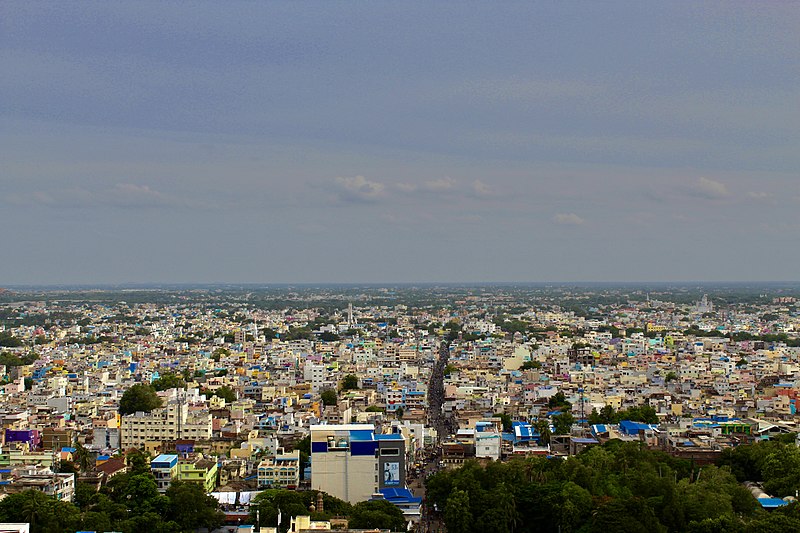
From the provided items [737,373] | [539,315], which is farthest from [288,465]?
[539,315]

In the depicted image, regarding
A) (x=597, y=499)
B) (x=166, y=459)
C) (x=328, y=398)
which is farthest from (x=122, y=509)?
(x=328, y=398)

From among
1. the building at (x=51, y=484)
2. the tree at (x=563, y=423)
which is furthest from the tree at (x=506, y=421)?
the building at (x=51, y=484)

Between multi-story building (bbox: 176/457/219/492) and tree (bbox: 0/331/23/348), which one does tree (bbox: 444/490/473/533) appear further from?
tree (bbox: 0/331/23/348)

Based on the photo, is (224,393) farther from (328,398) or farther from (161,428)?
(161,428)

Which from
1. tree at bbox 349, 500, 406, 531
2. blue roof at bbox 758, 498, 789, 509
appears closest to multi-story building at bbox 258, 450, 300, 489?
tree at bbox 349, 500, 406, 531

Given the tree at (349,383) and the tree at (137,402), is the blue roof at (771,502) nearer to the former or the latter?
the tree at (137,402)

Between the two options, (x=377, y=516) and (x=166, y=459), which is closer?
(x=377, y=516)
